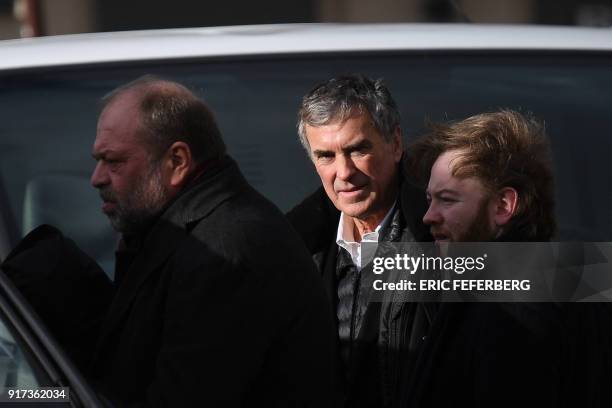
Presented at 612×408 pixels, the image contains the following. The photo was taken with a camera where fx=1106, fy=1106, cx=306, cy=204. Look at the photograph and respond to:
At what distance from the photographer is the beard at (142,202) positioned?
2373mm

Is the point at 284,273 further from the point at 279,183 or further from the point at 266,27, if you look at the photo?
the point at 266,27

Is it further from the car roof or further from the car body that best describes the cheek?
the car roof

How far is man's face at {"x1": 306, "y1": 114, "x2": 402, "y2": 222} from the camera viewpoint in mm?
2512

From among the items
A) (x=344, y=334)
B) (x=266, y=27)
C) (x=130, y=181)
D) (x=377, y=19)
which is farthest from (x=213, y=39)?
(x=377, y=19)

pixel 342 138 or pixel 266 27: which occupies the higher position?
pixel 266 27

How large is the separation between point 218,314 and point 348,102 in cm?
64

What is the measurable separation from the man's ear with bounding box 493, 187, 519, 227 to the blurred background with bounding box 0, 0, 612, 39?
824 centimetres

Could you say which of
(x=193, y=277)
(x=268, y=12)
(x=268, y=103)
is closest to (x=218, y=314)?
(x=193, y=277)

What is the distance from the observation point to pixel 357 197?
8.34ft

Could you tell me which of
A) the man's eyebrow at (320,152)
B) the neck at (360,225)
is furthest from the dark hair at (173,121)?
the neck at (360,225)

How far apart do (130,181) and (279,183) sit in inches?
13.6

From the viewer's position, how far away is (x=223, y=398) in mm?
2105

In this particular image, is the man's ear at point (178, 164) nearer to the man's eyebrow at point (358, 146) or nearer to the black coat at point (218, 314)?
the black coat at point (218, 314)

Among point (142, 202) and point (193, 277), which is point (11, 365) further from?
point (142, 202)
